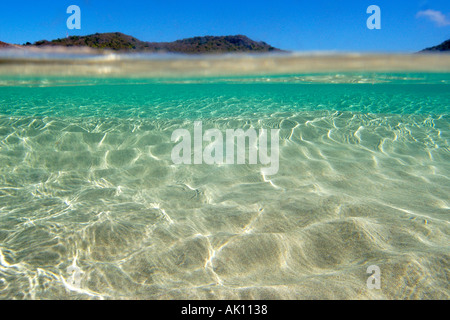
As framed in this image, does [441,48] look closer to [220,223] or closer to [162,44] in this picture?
[162,44]

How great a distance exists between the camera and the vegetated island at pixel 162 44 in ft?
40.9

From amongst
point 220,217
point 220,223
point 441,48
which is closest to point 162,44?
point 220,217

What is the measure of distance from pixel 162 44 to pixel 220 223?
1214cm

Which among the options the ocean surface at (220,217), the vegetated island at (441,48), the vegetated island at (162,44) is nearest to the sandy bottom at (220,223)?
the ocean surface at (220,217)

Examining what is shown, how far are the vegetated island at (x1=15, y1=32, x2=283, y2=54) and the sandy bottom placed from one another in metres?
8.24

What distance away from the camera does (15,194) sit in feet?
12.2

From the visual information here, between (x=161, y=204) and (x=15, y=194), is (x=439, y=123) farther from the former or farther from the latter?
(x=15, y=194)

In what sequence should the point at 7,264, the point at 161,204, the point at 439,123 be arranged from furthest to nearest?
the point at 439,123 → the point at 161,204 → the point at 7,264

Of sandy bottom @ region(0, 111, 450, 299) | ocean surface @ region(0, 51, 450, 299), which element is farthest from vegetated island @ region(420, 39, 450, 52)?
sandy bottom @ region(0, 111, 450, 299)

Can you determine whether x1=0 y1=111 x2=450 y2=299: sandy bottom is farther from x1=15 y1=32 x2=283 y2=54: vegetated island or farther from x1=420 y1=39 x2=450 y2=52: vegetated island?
x1=420 y1=39 x2=450 y2=52: vegetated island
